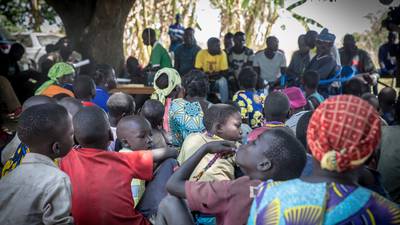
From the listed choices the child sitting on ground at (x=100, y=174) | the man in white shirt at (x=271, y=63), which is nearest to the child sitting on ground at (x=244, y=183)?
the child sitting on ground at (x=100, y=174)

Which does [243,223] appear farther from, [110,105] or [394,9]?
[394,9]

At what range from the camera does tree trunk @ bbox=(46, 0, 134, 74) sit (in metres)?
9.45

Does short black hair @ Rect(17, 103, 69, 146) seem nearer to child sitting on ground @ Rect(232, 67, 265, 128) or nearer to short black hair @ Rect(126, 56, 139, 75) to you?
child sitting on ground @ Rect(232, 67, 265, 128)

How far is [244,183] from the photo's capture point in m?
2.41

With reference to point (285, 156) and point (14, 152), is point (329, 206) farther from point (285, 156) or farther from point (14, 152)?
point (14, 152)

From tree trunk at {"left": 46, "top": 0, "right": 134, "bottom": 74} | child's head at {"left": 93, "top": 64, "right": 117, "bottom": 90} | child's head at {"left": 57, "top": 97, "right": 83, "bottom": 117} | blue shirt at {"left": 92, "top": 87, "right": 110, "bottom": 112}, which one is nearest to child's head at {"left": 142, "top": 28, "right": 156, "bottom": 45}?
tree trunk at {"left": 46, "top": 0, "right": 134, "bottom": 74}

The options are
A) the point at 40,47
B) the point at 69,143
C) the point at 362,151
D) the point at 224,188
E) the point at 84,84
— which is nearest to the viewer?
the point at 362,151

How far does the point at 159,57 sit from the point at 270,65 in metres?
1.94

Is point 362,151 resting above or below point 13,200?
above

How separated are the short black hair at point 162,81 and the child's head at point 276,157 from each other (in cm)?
337

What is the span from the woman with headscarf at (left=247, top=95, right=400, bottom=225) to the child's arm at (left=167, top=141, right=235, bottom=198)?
61 centimetres

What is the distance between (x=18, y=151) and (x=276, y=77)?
6748 mm

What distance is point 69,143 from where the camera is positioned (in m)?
2.75

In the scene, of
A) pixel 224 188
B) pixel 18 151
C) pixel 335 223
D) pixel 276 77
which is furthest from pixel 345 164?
pixel 276 77
